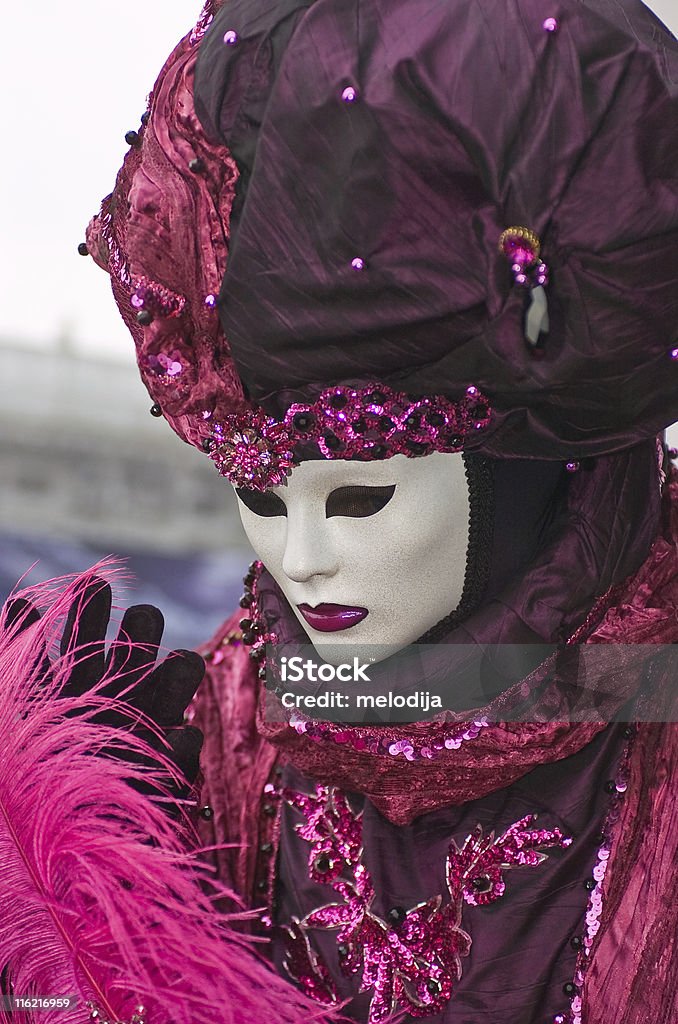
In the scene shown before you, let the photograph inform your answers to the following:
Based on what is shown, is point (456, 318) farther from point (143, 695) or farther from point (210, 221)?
point (143, 695)

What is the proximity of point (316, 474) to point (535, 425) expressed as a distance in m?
0.15

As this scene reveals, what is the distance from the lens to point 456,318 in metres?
0.69

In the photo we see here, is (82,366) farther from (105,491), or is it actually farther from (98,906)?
(98,906)

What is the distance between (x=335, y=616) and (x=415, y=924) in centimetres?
27

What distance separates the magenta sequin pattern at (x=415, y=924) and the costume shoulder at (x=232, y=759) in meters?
0.10

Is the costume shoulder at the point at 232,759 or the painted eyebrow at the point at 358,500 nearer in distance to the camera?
the painted eyebrow at the point at 358,500

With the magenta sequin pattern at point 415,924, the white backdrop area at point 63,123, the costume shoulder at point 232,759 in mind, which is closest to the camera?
the magenta sequin pattern at point 415,924

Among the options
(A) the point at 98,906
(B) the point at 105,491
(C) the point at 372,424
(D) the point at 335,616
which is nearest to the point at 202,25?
(C) the point at 372,424

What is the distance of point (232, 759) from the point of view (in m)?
1.05

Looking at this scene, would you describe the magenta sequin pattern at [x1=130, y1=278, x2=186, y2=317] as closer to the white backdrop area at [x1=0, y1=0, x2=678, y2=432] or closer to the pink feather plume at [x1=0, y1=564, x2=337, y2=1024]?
the pink feather plume at [x1=0, y1=564, x2=337, y2=1024]

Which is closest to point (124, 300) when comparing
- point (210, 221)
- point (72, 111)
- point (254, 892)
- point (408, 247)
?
point (210, 221)

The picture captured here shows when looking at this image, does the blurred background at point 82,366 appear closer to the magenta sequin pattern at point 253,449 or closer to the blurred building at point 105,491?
the blurred building at point 105,491

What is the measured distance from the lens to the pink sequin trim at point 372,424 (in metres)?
0.72

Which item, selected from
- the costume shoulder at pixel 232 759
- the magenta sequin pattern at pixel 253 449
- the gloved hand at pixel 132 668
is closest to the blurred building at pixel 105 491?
the costume shoulder at pixel 232 759
